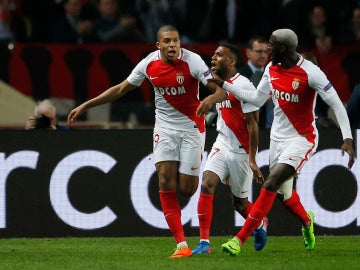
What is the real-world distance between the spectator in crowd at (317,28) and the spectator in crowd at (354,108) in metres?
2.72

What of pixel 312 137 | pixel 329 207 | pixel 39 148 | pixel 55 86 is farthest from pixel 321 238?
pixel 55 86

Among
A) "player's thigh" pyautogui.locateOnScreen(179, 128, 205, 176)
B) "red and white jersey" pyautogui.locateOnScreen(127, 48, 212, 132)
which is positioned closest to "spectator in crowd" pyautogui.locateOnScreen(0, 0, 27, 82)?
"red and white jersey" pyautogui.locateOnScreen(127, 48, 212, 132)

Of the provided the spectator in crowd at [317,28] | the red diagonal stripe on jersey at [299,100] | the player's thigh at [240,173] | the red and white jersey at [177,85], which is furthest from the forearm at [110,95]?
the spectator in crowd at [317,28]

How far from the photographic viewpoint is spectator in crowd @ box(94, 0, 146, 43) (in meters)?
17.5

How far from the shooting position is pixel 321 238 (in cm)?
1396

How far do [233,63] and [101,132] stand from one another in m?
2.48

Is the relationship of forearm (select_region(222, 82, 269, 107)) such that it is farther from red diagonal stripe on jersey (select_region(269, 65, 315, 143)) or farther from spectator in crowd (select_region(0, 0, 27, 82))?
spectator in crowd (select_region(0, 0, 27, 82))

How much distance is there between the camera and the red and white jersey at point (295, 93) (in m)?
11.8

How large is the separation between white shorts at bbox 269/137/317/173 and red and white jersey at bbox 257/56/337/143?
58 mm

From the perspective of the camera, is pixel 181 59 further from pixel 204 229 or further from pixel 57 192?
pixel 57 192

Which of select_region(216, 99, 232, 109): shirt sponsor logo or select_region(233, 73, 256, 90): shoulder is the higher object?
select_region(233, 73, 256, 90): shoulder

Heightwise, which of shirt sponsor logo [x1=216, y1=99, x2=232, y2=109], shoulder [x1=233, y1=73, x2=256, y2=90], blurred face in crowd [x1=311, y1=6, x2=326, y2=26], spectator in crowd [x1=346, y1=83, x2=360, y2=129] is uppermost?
blurred face in crowd [x1=311, y1=6, x2=326, y2=26]

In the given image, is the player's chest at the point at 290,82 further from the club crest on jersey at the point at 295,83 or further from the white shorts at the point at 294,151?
the white shorts at the point at 294,151

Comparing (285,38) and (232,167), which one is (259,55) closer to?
(232,167)
